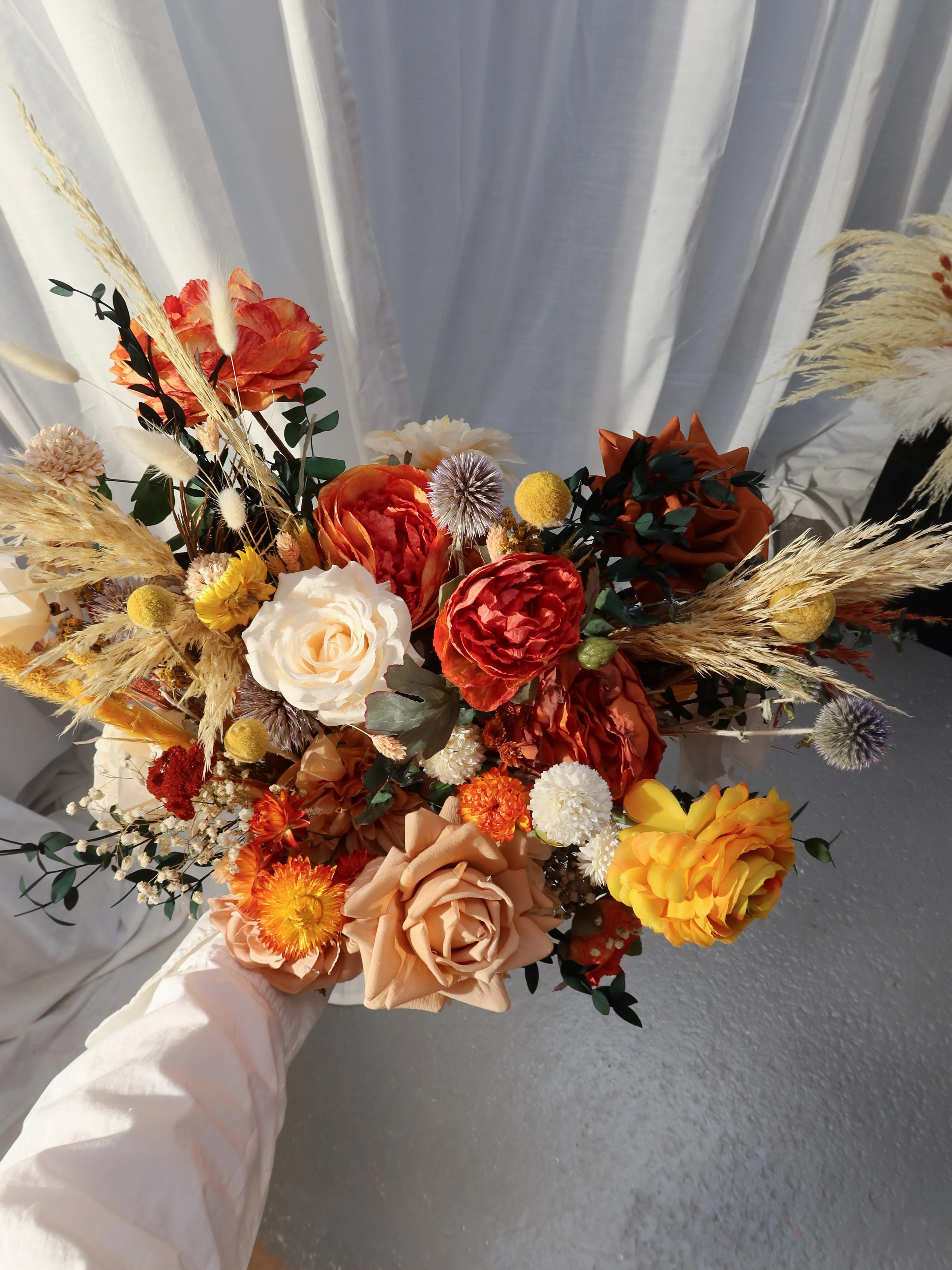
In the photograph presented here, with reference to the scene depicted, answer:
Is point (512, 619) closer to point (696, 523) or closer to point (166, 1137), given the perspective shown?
point (696, 523)

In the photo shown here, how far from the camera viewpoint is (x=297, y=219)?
95 centimetres

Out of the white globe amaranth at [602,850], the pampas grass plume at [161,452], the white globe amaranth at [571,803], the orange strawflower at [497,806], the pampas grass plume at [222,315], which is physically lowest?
the white globe amaranth at [602,850]

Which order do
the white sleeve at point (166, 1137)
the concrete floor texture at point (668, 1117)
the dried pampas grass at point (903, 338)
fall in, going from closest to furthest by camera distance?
1. the white sleeve at point (166, 1137)
2. the concrete floor texture at point (668, 1117)
3. the dried pampas grass at point (903, 338)

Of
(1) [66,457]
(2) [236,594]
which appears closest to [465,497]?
(2) [236,594]

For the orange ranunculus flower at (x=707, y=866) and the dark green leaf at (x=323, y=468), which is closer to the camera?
the orange ranunculus flower at (x=707, y=866)

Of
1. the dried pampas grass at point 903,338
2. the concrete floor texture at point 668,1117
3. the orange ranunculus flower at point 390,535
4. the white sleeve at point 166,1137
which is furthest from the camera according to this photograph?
the dried pampas grass at point 903,338

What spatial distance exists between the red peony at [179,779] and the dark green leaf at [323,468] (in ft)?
0.70

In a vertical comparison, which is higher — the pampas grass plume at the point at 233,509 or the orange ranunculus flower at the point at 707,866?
the pampas grass plume at the point at 233,509

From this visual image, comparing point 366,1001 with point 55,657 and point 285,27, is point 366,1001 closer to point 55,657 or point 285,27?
point 55,657

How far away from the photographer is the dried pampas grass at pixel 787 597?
0.44m

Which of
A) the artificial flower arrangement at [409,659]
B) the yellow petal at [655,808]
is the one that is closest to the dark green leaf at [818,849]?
the artificial flower arrangement at [409,659]

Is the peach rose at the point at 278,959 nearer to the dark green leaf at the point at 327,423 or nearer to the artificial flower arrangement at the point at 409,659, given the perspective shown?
the artificial flower arrangement at the point at 409,659

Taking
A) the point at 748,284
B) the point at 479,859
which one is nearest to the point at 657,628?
the point at 479,859

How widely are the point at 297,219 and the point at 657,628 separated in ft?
2.49
